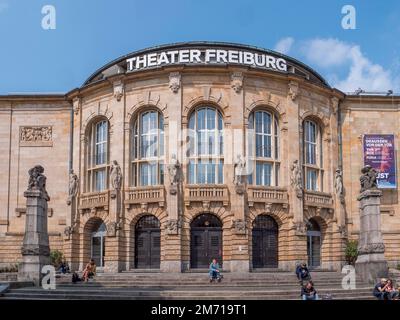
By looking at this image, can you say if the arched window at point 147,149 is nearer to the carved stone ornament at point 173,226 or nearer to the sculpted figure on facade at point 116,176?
the sculpted figure on facade at point 116,176

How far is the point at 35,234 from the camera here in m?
29.3

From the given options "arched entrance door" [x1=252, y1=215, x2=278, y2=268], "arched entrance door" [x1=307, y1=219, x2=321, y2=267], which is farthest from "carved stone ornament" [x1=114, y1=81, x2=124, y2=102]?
"arched entrance door" [x1=307, y1=219, x2=321, y2=267]

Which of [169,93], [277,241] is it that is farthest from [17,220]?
[277,241]

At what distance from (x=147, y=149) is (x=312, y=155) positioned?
1165 cm

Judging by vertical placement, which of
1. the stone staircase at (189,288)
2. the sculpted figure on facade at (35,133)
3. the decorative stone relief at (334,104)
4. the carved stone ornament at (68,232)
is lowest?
the stone staircase at (189,288)

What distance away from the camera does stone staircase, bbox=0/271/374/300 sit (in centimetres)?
2330

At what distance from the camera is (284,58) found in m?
38.7

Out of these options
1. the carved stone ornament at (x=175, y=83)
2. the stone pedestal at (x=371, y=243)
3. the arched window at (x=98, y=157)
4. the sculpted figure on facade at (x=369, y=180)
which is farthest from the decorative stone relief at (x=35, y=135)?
the stone pedestal at (x=371, y=243)

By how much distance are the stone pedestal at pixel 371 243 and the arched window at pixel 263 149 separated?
774cm

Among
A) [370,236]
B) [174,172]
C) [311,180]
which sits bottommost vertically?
[370,236]

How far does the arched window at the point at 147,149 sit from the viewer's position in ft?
119

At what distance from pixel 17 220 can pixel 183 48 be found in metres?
17.3

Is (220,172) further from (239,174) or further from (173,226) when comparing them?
(173,226)

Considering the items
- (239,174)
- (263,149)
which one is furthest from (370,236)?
(263,149)
